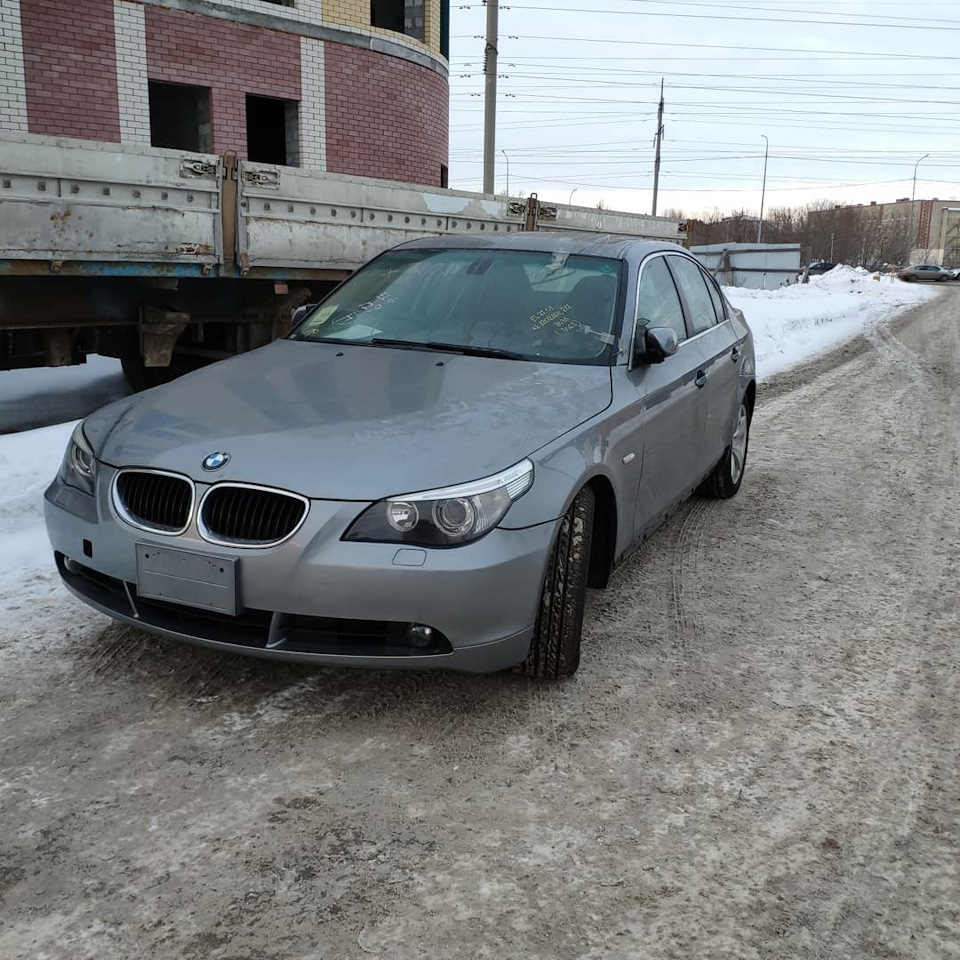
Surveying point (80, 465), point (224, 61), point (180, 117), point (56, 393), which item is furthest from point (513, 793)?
point (180, 117)

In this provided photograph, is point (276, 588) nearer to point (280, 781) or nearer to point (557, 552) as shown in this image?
point (280, 781)

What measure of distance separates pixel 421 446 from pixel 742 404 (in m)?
3.53

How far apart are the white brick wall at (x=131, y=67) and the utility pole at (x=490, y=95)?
9350mm

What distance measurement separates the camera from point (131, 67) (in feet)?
47.9

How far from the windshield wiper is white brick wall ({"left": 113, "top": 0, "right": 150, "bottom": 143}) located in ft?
39.9

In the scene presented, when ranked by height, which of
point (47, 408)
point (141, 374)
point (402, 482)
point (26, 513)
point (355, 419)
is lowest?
point (47, 408)

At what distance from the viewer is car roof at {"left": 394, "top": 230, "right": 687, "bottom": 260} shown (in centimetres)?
464

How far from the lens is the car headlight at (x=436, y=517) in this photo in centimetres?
295

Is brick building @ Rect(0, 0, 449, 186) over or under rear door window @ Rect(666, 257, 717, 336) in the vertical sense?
over

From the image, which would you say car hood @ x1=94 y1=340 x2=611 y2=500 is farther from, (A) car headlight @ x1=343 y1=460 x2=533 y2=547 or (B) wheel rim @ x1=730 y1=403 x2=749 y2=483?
(B) wheel rim @ x1=730 y1=403 x2=749 y2=483

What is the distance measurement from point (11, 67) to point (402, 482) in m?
13.4

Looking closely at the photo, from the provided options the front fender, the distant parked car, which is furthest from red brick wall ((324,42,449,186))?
the distant parked car

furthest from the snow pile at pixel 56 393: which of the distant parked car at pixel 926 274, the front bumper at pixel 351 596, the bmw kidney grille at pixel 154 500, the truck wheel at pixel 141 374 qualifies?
the distant parked car at pixel 926 274

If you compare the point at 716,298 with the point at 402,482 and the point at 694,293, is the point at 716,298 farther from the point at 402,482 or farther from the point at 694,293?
the point at 402,482
